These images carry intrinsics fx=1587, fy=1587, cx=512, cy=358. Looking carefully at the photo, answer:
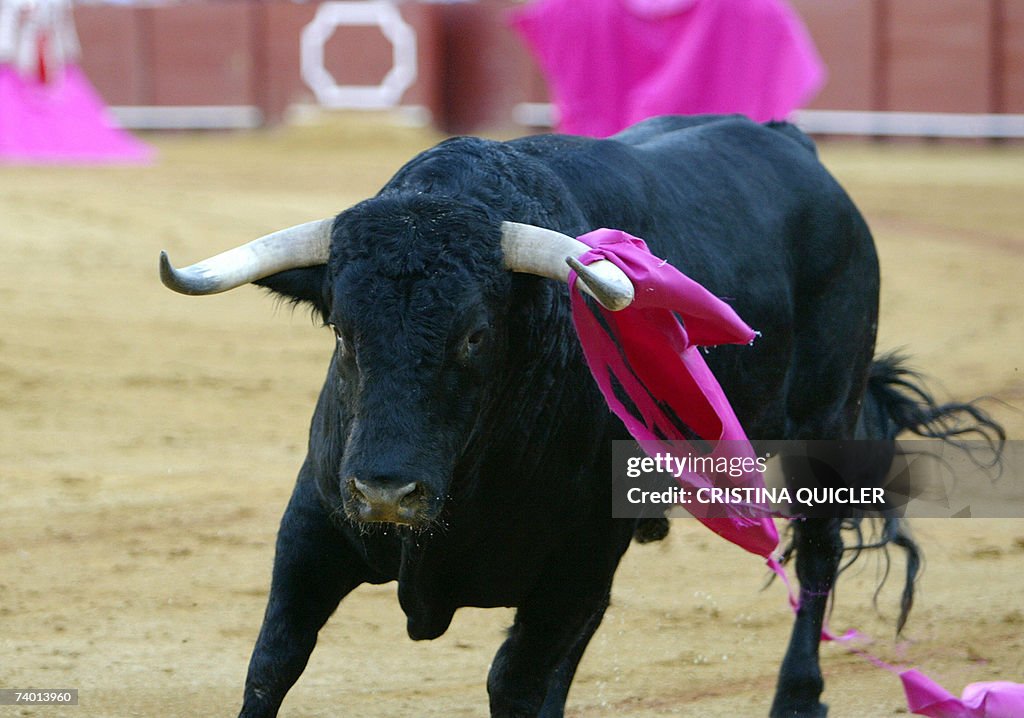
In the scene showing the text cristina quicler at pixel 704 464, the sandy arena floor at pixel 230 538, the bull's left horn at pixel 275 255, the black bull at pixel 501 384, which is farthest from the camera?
the sandy arena floor at pixel 230 538

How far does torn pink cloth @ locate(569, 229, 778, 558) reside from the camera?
2.39 metres

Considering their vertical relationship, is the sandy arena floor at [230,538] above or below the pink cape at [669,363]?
below

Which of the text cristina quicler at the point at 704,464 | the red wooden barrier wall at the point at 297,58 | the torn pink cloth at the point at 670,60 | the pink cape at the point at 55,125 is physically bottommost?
the red wooden barrier wall at the point at 297,58

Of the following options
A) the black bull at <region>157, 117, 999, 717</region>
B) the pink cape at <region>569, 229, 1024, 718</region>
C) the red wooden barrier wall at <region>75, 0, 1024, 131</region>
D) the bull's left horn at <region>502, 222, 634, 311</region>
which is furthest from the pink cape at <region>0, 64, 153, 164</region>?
the bull's left horn at <region>502, 222, 634, 311</region>

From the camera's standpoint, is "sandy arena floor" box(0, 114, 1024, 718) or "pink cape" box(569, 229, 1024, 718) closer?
"pink cape" box(569, 229, 1024, 718)

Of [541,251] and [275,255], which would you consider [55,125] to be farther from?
[541,251]

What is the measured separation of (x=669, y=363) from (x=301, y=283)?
594 mm

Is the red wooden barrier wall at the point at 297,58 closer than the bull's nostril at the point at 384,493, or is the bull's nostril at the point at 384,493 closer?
the bull's nostril at the point at 384,493

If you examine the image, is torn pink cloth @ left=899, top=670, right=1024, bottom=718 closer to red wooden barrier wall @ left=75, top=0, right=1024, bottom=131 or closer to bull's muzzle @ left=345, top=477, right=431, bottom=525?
bull's muzzle @ left=345, top=477, right=431, bottom=525

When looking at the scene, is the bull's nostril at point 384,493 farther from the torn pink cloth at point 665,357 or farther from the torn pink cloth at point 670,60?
the torn pink cloth at point 670,60

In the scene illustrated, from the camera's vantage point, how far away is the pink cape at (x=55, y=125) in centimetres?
1137

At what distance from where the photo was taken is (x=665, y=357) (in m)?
2.51

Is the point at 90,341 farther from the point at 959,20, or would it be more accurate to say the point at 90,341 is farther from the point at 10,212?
the point at 959,20

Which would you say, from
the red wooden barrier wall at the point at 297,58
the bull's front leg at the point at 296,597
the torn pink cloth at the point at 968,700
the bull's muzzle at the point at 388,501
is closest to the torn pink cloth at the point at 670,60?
the torn pink cloth at the point at 968,700
